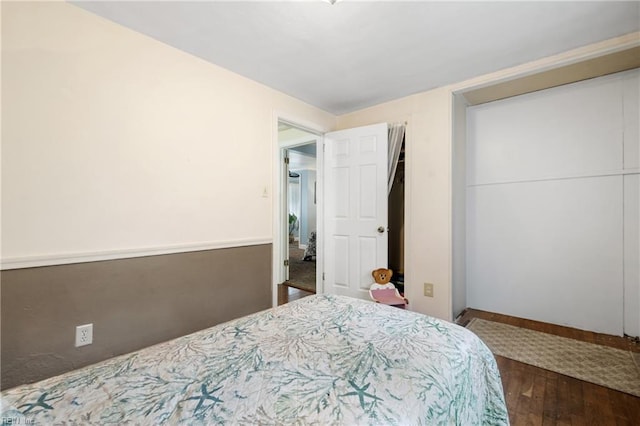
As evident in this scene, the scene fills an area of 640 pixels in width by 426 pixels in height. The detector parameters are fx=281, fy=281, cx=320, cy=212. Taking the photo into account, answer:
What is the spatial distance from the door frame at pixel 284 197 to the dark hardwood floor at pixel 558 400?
1.96 metres

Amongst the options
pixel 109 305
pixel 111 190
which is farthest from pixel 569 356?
pixel 111 190

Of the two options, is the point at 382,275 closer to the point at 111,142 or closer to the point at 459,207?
the point at 459,207

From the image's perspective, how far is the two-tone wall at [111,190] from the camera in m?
1.51

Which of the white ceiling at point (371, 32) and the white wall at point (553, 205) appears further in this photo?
the white wall at point (553, 205)

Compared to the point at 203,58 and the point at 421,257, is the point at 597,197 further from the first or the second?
the point at 203,58

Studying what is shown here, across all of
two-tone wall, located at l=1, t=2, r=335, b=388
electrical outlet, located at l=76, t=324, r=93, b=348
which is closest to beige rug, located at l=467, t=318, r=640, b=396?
two-tone wall, located at l=1, t=2, r=335, b=388

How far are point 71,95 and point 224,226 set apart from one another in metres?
1.28

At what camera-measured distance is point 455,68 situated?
2.42 meters

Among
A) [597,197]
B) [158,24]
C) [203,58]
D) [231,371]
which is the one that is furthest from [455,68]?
[231,371]

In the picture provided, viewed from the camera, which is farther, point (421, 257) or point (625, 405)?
point (421, 257)

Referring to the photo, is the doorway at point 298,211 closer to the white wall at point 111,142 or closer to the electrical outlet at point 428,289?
the white wall at point 111,142

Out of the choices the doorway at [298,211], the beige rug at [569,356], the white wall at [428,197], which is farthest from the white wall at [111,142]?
the beige rug at [569,356]

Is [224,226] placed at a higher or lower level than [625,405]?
higher

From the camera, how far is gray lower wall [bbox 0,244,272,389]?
150cm
